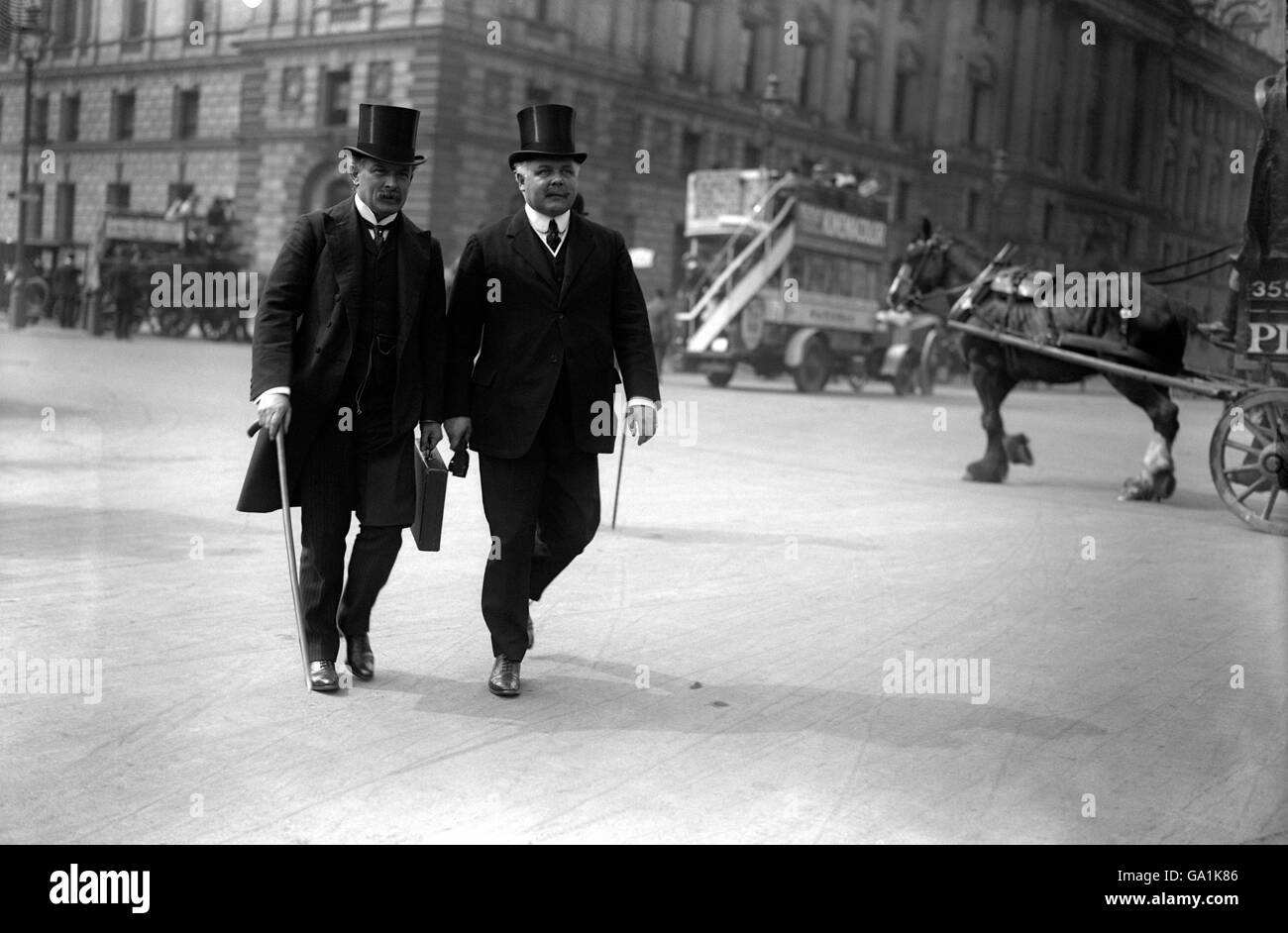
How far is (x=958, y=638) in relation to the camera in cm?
593

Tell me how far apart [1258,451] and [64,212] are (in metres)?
29.0

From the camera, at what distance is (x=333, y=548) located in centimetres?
478

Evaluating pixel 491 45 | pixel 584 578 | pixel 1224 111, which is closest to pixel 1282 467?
pixel 1224 111

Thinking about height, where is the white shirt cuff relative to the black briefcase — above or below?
above

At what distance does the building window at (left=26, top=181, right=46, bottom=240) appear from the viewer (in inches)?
971

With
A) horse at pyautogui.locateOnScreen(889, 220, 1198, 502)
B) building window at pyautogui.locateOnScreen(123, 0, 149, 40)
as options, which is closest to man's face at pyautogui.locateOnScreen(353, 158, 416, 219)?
horse at pyautogui.locateOnScreen(889, 220, 1198, 502)

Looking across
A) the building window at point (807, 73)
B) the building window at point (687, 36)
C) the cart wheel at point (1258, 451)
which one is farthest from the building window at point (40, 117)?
the cart wheel at point (1258, 451)

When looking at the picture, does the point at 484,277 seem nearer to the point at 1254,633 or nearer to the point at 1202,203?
the point at 1254,633

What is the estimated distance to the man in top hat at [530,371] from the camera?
15.5 ft

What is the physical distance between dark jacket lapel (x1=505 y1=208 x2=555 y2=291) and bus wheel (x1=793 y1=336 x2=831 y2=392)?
19672 mm

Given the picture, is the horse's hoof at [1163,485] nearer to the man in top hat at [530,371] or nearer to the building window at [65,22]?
the man in top hat at [530,371]

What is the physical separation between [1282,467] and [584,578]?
473 cm

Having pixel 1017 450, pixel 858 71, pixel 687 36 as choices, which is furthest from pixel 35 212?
pixel 1017 450

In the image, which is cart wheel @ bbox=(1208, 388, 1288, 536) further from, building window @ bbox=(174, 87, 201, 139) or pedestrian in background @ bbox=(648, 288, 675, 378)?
building window @ bbox=(174, 87, 201, 139)
